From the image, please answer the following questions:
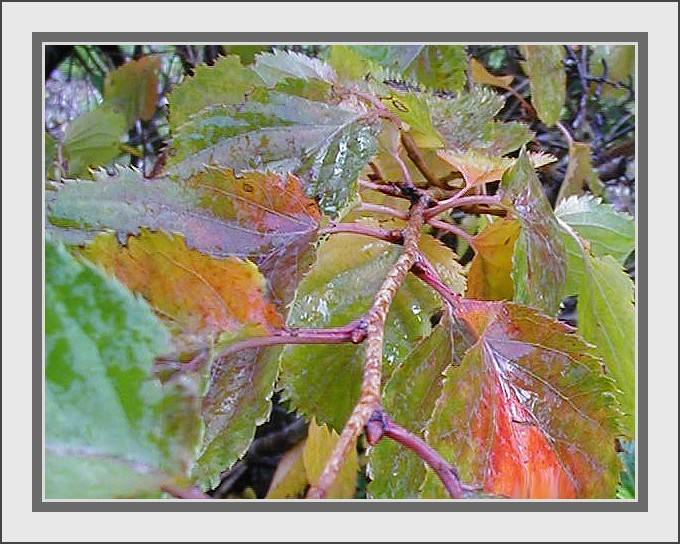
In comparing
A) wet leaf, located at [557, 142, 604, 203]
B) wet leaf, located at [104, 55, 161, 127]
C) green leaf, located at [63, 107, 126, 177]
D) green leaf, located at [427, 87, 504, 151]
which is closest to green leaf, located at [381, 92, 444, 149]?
green leaf, located at [427, 87, 504, 151]

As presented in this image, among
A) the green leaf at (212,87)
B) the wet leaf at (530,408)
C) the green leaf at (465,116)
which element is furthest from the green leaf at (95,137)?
the wet leaf at (530,408)

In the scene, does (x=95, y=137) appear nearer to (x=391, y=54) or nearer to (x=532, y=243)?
(x=391, y=54)

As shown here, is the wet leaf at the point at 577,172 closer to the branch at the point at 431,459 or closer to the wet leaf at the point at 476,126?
the wet leaf at the point at 476,126

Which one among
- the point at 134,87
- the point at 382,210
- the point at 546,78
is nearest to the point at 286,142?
the point at 382,210
